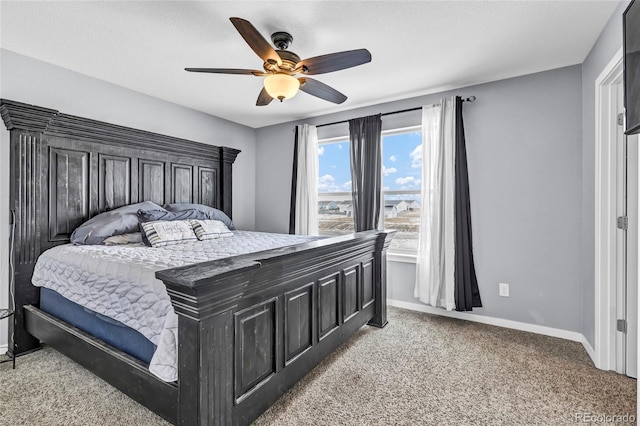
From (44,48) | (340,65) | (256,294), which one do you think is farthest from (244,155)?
(256,294)

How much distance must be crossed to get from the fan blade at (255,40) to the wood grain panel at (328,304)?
1477 mm

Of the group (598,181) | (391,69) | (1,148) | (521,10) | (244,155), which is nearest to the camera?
(521,10)

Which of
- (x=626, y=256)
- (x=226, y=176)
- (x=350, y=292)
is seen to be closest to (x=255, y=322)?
(x=350, y=292)

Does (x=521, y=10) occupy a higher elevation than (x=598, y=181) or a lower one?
higher

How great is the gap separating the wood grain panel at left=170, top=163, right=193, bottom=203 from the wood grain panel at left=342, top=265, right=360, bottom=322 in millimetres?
2302

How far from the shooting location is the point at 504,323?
2.95m

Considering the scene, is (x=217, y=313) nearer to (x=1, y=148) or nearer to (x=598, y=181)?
(x=1, y=148)

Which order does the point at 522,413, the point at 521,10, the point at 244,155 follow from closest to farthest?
the point at 522,413
the point at 521,10
the point at 244,155

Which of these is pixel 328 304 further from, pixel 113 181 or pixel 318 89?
pixel 113 181

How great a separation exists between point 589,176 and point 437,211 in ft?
3.98

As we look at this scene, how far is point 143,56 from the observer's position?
248 centimetres

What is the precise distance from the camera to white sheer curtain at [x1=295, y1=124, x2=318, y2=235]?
159 inches

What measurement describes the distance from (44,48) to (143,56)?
0.70 m

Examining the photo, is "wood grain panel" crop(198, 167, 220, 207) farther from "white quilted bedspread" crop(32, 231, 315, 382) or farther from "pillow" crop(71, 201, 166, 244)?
"white quilted bedspread" crop(32, 231, 315, 382)
